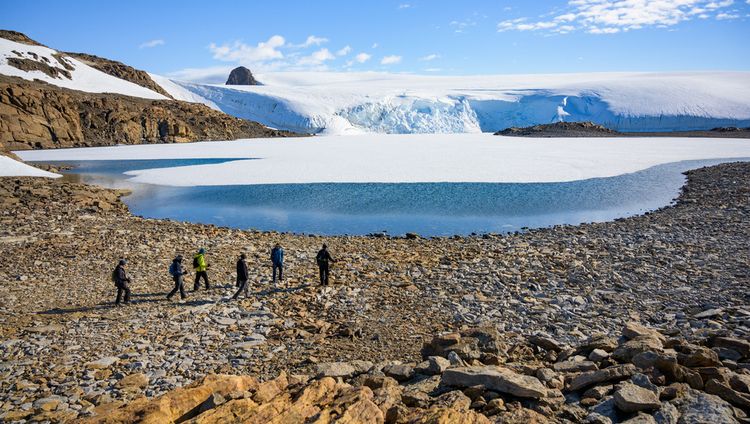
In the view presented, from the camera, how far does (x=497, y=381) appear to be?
4.73 meters

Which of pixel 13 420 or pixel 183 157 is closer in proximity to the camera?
pixel 13 420

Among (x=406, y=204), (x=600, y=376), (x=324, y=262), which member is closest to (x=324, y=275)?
(x=324, y=262)

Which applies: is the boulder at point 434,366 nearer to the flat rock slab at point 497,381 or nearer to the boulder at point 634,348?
the flat rock slab at point 497,381

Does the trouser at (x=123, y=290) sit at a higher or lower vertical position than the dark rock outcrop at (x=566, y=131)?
lower

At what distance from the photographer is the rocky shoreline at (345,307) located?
5746 millimetres

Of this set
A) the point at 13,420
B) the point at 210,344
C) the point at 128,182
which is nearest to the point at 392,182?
the point at 128,182

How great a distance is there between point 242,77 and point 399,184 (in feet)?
332

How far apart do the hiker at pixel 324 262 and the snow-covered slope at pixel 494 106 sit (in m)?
64.9

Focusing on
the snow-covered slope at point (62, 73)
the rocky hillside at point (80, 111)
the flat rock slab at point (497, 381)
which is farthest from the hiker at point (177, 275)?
the snow-covered slope at point (62, 73)

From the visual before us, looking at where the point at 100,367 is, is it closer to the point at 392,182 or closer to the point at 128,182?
the point at 392,182

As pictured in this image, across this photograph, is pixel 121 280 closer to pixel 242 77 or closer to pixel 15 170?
pixel 15 170

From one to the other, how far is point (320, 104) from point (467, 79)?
44412mm

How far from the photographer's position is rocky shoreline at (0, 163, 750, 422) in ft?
18.9

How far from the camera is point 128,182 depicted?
94.4 feet
